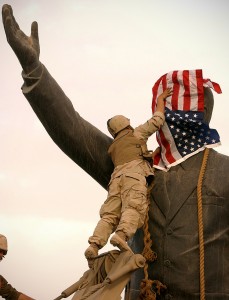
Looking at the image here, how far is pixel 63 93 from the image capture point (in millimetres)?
6094

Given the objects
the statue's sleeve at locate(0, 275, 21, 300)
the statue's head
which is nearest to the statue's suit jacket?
Answer: the statue's head

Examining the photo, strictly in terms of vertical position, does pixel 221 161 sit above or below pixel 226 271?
above

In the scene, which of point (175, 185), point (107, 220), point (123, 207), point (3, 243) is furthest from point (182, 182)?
point (3, 243)

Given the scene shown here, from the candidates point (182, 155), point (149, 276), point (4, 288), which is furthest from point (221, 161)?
point (4, 288)

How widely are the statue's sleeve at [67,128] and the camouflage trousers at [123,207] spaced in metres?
0.55

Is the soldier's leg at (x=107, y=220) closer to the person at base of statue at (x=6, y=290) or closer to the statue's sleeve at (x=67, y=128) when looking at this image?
the statue's sleeve at (x=67, y=128)

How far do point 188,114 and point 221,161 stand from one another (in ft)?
1.84

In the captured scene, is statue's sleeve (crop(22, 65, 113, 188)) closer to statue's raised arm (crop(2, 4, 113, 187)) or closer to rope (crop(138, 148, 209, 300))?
statue's raised arm (crop(2, 4, 113, 187))

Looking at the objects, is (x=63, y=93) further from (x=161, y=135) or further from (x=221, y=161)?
(x=221, y=161)

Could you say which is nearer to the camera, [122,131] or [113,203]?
[113,203]

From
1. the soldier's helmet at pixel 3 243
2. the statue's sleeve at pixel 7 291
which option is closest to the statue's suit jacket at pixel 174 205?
the soldier's helmet at pixel 3 243

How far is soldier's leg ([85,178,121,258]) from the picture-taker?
540 centimetres

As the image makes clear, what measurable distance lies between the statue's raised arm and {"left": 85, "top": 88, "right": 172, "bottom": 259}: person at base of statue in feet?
0.79

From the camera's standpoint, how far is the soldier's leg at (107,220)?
5398mm
